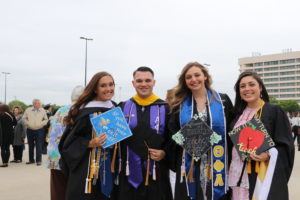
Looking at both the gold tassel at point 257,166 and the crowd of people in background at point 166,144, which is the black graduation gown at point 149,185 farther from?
the gold tassel at point 257,166

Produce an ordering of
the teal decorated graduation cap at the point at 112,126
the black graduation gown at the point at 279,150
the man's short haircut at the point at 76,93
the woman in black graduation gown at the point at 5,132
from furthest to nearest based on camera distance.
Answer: the woman in black graduation gown at the point at 5,132 < the man's short haircut at the point at 76,93 < the teal decorated graduation cap at the point at 112,126 < the black graduation gown at the point at 279,150

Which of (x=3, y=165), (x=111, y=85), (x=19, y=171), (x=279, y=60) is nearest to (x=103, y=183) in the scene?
(x=111, y=85)

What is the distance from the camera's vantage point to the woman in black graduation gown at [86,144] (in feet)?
11.2

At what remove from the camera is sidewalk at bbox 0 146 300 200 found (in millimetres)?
6012

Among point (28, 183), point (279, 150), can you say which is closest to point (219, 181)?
point (279, 150)

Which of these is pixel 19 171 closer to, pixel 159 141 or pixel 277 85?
pixel 159 141

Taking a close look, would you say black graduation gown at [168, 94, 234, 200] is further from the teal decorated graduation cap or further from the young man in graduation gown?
the teal decorated graduation cap

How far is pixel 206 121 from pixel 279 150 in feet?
2.42

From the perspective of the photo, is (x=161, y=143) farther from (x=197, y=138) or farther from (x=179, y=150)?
(x=197, y=138)

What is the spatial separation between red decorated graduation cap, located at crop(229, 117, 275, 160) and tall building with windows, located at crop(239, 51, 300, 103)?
104m

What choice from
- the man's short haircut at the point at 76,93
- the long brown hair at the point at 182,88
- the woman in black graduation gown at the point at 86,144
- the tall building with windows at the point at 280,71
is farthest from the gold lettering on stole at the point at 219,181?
the tall building with windows at the point at 280,71

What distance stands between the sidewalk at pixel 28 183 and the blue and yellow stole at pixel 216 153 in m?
3.20

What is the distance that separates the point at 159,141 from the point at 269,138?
1.10 metres

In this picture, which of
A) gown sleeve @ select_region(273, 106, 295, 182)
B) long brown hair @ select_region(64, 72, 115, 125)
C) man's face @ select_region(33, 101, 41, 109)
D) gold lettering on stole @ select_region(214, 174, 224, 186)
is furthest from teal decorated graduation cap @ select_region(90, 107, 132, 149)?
man's face @ select_region(33, 101, 41, 109)
